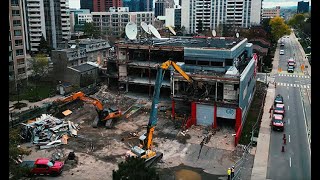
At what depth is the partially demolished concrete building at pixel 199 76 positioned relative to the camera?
89.5 feet

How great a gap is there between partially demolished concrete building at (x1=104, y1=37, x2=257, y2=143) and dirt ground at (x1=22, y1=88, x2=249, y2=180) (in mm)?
1656

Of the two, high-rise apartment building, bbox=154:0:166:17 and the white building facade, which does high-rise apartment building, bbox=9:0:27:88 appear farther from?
high-rise apartment building, bbox=154:0:166:17

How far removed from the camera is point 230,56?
102 ft

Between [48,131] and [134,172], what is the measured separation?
14.2 meters

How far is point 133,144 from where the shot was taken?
24.6 m

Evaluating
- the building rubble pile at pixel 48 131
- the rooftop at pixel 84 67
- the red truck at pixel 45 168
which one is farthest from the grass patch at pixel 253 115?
the rooftop at pixel 84 67

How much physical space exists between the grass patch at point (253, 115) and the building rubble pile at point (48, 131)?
44.9 ft

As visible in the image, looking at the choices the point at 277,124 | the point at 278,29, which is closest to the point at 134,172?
the point at 277,124

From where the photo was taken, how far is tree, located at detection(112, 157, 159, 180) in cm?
1359

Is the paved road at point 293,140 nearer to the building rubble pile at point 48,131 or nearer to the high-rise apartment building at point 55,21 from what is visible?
the building rubble pile at point 48,131

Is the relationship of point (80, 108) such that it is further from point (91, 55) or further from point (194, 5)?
point (194, 5)

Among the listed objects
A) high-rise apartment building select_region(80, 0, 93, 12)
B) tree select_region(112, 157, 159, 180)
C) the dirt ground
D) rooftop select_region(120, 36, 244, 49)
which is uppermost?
high-rise apartment building select_region(80, 0, 93, 12)

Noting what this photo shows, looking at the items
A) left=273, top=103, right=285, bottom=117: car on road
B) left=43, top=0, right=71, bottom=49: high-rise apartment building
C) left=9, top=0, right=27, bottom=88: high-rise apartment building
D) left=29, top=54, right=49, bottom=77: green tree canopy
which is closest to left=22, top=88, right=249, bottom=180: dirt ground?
left=273, top=103, right=285, bottom=117: car on road
